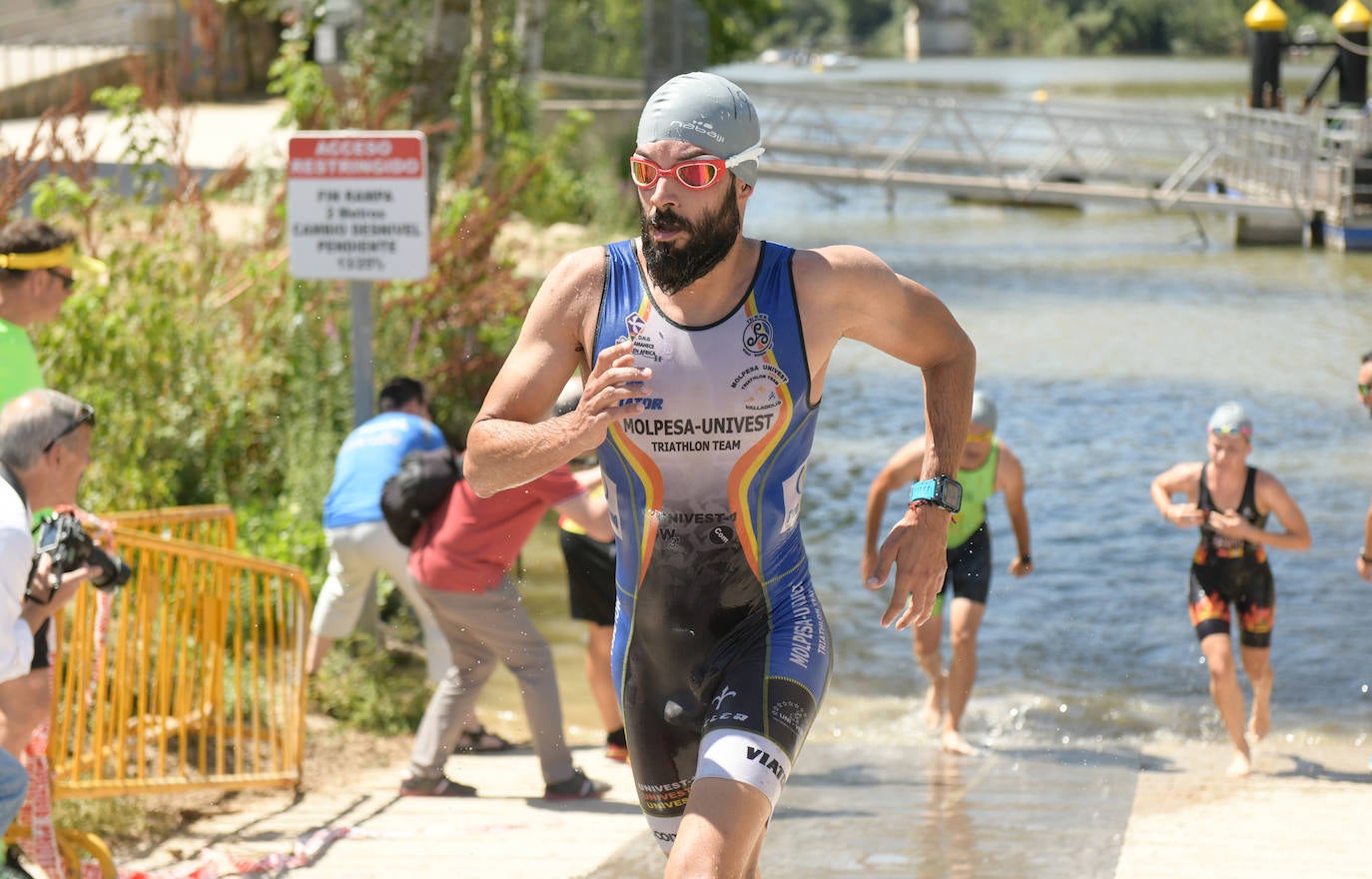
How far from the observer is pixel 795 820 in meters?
6.30

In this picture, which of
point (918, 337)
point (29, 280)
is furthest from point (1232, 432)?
point (29, 280)

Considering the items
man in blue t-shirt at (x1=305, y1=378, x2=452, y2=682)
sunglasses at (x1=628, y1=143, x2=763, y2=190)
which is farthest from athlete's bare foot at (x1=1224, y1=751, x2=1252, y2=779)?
sunglasses at (x1=628, y1=143, x2=763, y2=190)

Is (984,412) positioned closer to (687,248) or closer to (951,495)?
(951,495)

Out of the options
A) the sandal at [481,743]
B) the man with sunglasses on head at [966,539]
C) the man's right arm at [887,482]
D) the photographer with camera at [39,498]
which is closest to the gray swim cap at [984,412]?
the man with sunglasses on head at [966,539]

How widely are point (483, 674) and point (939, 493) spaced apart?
3.48 m

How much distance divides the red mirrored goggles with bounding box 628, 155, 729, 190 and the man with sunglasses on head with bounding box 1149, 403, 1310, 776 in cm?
448

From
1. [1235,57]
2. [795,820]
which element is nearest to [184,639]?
[795,820]

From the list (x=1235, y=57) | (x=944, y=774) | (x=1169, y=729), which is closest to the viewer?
(x=944, y=774)

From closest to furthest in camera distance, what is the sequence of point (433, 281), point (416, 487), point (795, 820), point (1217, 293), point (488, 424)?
point (488, 424)
point (795, 820)
point (416, 487)
point (433, 281)
point (1217, 293)

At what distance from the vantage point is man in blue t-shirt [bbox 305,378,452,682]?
7.57 meters

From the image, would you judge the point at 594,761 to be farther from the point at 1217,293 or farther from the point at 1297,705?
the point at 1217,293

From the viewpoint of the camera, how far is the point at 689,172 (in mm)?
3691

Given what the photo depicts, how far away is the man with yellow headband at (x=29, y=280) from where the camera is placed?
5875 millimetres

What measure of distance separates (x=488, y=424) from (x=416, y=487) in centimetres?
311
